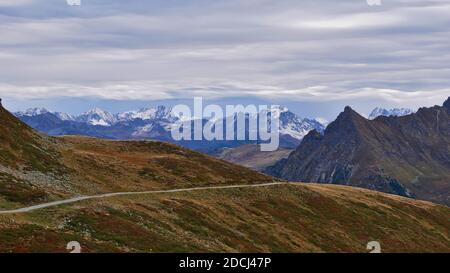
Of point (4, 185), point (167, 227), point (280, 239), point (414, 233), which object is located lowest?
point (414, 233)

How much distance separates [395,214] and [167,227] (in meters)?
101

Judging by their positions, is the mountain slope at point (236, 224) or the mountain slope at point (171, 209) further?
the mountain slope at point (171, 209)

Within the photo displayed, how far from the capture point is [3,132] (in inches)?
4205

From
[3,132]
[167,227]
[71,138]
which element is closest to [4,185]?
[167,227]

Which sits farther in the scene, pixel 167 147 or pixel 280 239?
pixel 167 147

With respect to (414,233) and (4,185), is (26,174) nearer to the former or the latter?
(4,185)

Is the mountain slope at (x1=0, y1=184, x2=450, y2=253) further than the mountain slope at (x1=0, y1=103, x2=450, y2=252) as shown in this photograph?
No

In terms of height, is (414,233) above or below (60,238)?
below

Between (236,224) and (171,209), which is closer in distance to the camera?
(171,209)

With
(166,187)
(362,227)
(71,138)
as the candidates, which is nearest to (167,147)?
A: (71,138)

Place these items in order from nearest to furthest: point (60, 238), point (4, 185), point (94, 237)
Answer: point (60, 238) → point (94, 237) → point (4, 185)

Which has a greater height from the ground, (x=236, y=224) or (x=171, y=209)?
(x=171, y=209)
